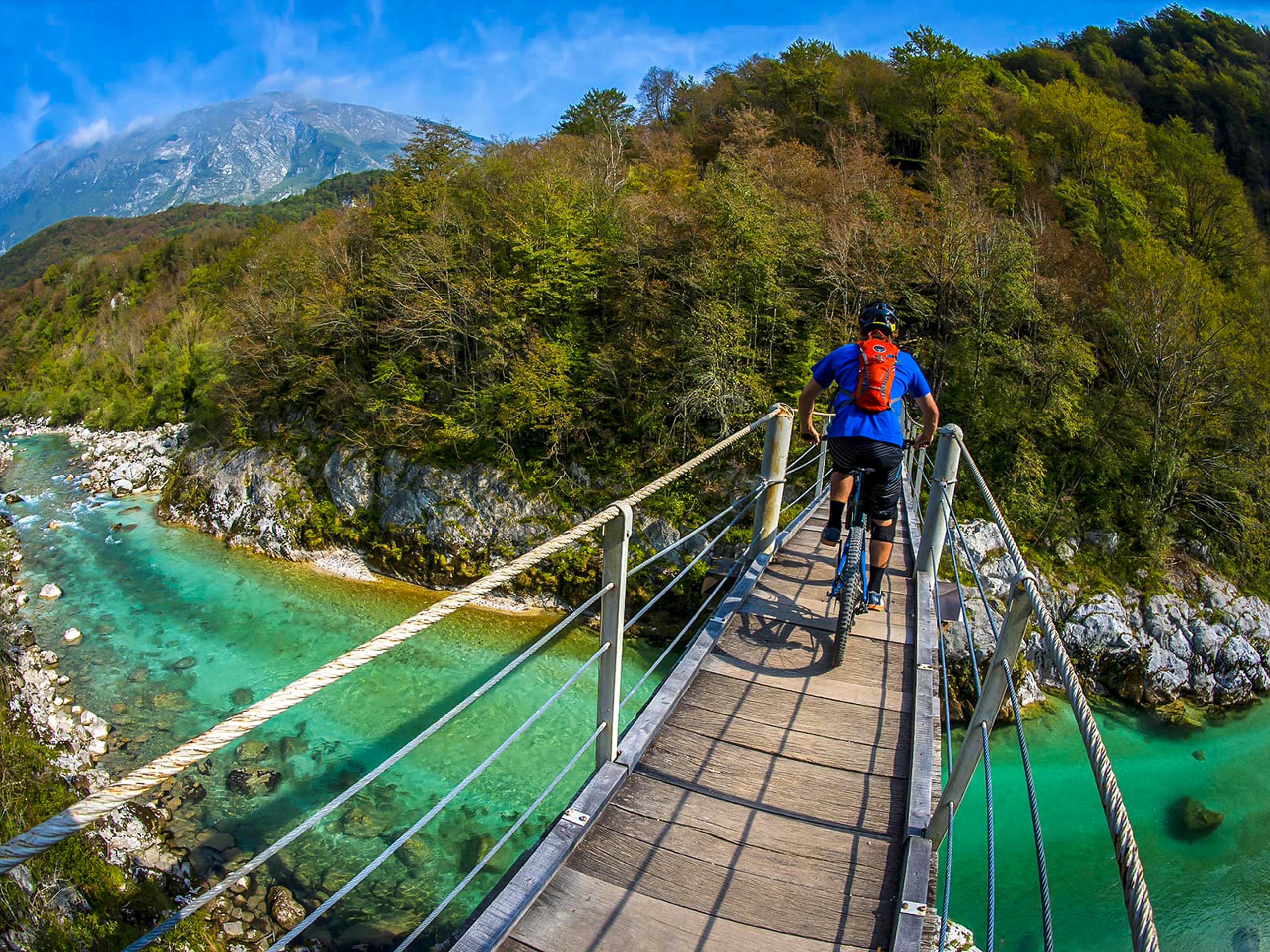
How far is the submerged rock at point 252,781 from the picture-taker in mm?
9016

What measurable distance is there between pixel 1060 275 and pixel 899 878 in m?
18.0

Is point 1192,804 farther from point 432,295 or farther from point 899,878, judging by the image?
point 432,295

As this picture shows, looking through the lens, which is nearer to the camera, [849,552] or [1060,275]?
[849,552]

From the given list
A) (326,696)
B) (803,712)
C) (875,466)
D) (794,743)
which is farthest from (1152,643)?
(326,696)

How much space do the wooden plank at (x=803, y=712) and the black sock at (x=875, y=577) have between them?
3.48 ft

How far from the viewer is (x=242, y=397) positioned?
70.1ft

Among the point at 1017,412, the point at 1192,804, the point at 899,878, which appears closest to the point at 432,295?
the point at 1017,412

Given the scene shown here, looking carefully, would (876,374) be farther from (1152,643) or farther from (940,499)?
(1152,643)

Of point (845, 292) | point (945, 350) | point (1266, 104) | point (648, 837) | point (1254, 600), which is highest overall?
point (1266, 104)

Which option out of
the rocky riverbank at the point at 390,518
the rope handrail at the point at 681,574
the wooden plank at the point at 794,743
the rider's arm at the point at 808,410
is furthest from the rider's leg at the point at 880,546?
the rocky riverbank at the point at 390,518

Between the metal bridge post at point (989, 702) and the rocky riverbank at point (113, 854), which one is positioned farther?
the rocky riverbank at point (113, 854)

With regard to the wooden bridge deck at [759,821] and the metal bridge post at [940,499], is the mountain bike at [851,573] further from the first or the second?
the metal bridge post at [940,499]

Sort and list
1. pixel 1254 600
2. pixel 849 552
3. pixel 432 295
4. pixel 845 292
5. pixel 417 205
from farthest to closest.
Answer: pixel 417 205
pixel 432 295
pixel 845 292
pixel 1254 600
pixel 849 552

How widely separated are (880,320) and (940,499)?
4.70ft
